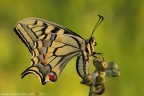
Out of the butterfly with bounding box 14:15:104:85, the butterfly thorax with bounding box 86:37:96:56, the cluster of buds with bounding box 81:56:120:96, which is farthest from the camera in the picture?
the butterfly with bounding box 14:15:104:85

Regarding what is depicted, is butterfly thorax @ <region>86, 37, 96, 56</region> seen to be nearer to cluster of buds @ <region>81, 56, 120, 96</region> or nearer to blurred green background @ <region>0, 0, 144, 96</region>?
blurred green background @ <region>0, 0, 144, 96</region>

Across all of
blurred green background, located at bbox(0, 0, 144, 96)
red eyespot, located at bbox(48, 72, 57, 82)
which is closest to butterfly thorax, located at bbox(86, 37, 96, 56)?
red eyespot, located at bbox(48, 72, 57, 82)

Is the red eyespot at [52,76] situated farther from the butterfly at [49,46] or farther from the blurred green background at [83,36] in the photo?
the blurred green background at [83,36]

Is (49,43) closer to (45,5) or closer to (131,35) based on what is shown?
(45,5)

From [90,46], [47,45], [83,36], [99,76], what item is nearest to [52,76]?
[47,45]

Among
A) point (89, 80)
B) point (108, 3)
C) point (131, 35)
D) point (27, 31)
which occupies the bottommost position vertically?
point (89, 80)

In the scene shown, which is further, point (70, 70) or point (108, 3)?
point (108, 3)

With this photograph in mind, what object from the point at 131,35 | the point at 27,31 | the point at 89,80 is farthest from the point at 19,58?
the point at 89,80

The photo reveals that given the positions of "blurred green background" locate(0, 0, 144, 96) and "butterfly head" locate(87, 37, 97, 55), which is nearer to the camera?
"butterfly head" locate(87, 37, 97, 55)
